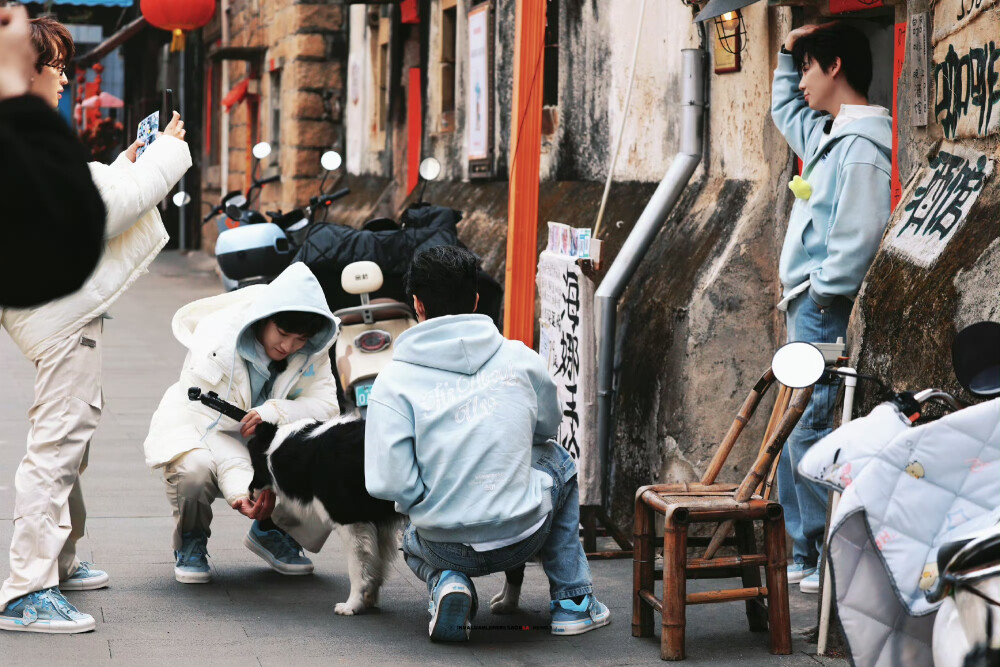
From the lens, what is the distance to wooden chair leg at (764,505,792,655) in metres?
4.25

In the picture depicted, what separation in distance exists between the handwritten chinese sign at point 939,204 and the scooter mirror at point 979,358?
3.53 ft

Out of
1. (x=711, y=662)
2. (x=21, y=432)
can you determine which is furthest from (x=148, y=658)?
(x=21, y=432)

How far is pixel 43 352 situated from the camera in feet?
15.0

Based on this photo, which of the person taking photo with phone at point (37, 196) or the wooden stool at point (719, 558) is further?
the wooden stool at point (719, 558)

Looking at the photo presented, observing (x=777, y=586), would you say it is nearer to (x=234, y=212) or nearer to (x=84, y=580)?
(x=84, y=580)

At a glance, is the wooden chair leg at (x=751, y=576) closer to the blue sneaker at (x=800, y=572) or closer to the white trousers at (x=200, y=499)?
the blue sneaker at (x=800, y=572)

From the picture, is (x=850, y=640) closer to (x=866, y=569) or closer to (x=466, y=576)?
(x=866, y=569)

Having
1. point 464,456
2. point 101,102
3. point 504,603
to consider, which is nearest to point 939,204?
point 464,456

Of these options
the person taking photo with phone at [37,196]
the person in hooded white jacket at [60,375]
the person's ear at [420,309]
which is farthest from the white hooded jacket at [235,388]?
the person taking photo with phone at [37,196]

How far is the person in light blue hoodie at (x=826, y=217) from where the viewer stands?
483 cm

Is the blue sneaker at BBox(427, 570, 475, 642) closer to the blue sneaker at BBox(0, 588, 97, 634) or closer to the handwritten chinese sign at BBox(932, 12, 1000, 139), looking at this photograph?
the blue sneaker at BBox(0, 588, 97, 634)

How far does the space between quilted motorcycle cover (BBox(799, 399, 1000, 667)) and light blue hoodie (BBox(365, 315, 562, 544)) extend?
1.35 metres

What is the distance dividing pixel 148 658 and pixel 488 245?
18.9 feet

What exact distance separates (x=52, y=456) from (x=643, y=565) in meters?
1.93
